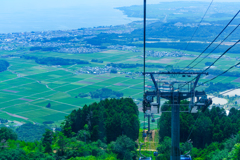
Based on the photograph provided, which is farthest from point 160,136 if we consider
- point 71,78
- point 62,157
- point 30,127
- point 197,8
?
point 197,8

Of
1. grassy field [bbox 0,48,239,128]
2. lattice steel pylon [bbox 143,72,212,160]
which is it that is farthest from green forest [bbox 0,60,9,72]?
lattice steel pylon [bbox 143,72,212,160]

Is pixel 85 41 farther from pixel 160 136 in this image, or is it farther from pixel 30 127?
pixel 160 136

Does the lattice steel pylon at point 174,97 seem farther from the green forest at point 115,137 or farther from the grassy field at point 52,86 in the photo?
the grassy field at point 52,86

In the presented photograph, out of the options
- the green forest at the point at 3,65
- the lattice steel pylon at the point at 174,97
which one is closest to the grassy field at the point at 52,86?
the green forest at the point at 3,65

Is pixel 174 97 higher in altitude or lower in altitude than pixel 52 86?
lower

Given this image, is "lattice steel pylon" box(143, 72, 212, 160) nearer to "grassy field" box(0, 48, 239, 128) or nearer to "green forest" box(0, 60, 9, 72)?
"grassy field" box(0, 48, 239, 128)

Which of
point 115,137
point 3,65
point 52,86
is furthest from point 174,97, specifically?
point 3,65

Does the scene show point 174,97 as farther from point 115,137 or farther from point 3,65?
point 3,65

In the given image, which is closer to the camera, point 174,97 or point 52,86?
point 174,97
